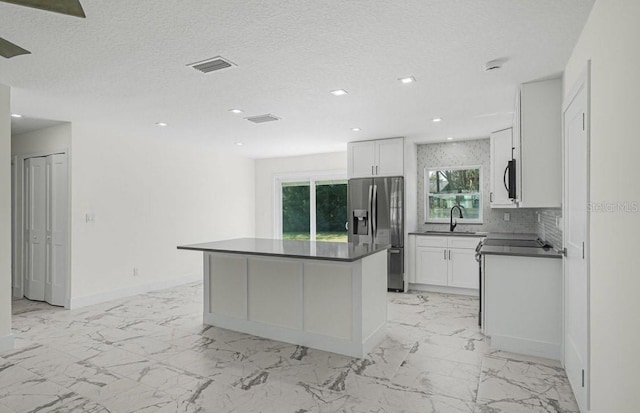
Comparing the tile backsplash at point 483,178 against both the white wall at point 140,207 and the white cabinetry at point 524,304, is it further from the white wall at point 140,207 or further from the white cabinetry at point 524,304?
the white wall at point 140,207

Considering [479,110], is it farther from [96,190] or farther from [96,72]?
[96,190]

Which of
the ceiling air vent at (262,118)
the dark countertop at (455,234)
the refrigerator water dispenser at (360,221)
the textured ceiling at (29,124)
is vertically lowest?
the dark countertop at (455,234)

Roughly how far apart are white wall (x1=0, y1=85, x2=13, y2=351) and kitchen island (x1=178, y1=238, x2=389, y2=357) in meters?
1.68

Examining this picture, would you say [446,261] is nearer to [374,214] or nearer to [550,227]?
[374,214]

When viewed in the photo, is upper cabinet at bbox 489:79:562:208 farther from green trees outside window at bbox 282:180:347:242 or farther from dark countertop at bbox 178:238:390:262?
green trees outside window at bbox 282:180:347:242

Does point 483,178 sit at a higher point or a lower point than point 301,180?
lower

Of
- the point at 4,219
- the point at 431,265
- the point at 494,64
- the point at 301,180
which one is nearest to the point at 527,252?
the point at 494,64

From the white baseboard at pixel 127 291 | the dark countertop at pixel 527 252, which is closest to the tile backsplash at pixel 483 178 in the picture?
the dark countertop at pixel 527 252

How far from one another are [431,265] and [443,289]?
0.42 metres

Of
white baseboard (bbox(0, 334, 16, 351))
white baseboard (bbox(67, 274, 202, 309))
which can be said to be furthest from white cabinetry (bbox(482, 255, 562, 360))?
white baseboard (bbox(67, 274, 202, 309))

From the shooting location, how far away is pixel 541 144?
10.3ft

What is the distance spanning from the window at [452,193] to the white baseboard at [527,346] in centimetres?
292

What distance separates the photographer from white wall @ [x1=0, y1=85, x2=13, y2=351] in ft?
10.8

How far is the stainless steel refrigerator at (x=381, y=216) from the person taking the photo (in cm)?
563
